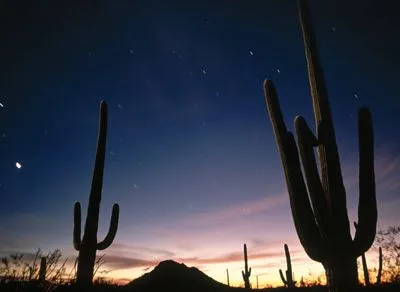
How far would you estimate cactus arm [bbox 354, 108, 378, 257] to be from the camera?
466 cm

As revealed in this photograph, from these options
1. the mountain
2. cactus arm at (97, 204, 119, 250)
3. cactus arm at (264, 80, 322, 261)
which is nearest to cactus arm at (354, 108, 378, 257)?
cactus arm at (264, 80, 322, 261)

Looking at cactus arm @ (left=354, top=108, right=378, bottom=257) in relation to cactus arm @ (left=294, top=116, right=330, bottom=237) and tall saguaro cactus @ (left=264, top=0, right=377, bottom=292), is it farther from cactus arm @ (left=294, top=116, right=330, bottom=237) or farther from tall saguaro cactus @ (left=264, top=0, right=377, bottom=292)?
cactus arm @ (left=294, top=116, right=330, bottom=237)

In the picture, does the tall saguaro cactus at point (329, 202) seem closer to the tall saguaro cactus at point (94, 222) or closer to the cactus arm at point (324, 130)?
the cactus arm at point (324, 130)

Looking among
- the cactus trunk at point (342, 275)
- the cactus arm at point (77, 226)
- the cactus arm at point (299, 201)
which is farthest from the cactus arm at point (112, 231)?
the cactus trunk at point (342, 275)

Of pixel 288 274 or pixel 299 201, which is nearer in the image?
pixel 299 201

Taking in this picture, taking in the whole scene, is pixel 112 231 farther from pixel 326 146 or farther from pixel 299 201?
pixel 326 146

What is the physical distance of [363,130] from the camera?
4.83 m

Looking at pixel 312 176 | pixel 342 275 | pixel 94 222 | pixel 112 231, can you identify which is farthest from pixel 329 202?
pixel 112 231

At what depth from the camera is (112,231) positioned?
10.0 metres

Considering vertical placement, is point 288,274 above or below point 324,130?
below

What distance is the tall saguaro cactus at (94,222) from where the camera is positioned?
9.05 metres

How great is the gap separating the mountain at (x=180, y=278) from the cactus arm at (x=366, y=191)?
644 inches

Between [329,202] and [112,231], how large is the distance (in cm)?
698

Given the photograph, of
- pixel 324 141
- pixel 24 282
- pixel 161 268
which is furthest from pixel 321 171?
pixel 161 268
